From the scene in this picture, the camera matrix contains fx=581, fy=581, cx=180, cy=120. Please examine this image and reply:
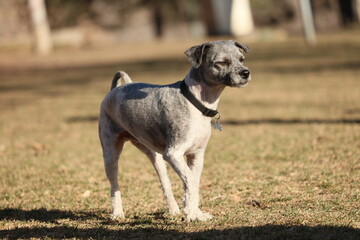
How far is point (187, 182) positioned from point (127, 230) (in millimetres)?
753

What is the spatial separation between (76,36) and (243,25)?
44.0 ft

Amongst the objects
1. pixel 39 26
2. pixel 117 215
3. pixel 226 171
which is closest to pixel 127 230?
pixel 117 215

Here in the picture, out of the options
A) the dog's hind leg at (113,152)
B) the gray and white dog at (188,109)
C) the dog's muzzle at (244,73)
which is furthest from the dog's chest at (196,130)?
the dog's hind leg at (113,152)

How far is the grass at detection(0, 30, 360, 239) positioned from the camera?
543 centimetres

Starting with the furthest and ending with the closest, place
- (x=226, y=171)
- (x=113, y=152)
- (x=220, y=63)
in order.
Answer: (x=226, y=171) < (x=113, y=152) < (x=220, y=63)

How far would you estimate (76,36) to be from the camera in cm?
4262

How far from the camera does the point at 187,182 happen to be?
17.3 feet

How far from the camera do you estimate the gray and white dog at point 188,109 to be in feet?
17.4

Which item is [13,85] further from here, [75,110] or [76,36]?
[76,36]

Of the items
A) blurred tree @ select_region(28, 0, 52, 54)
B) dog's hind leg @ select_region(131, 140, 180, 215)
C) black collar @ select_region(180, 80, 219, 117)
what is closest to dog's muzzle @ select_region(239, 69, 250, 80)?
black collar @ select_region(180, 80, 219, 117)

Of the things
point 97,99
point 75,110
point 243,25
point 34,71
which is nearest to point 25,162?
point 75,110

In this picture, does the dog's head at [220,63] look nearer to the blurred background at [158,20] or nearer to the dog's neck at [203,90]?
the dog's neck at [203,90]

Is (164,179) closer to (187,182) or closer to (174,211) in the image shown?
(174,211)

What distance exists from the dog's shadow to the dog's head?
1.33m
